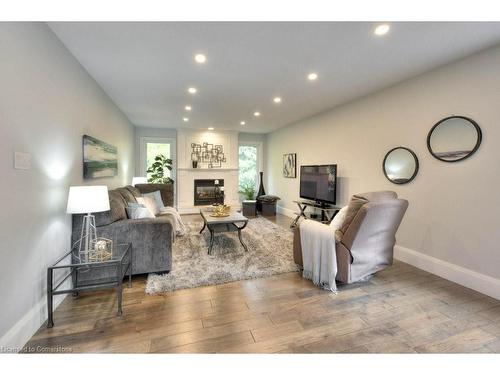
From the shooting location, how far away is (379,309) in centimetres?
201

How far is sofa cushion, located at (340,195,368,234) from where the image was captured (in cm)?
227

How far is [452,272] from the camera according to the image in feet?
8.47

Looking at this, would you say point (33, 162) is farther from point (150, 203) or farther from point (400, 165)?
point (400, 165)

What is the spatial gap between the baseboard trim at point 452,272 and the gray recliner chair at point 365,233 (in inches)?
33.5

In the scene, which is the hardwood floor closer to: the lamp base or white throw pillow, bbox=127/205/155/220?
the lamp base

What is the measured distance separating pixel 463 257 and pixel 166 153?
268 inches

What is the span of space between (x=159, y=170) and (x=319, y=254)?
5.22 m

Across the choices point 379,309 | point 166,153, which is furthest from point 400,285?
point 166,153

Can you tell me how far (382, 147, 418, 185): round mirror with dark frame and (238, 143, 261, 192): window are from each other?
185 inches

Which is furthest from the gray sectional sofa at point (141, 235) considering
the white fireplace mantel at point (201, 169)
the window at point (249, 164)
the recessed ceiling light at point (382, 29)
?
the window at point (249, 164)

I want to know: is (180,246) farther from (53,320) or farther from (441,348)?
(441,348)

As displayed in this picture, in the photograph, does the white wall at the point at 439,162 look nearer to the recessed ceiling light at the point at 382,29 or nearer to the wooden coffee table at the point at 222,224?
the recessed ceiling light at the point at 382,29

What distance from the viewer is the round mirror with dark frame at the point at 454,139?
95.5 inches

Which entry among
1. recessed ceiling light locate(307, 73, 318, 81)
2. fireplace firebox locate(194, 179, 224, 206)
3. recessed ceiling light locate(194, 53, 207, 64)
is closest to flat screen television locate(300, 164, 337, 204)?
recessed ceiling light locate(307, 73, 318, 81)
